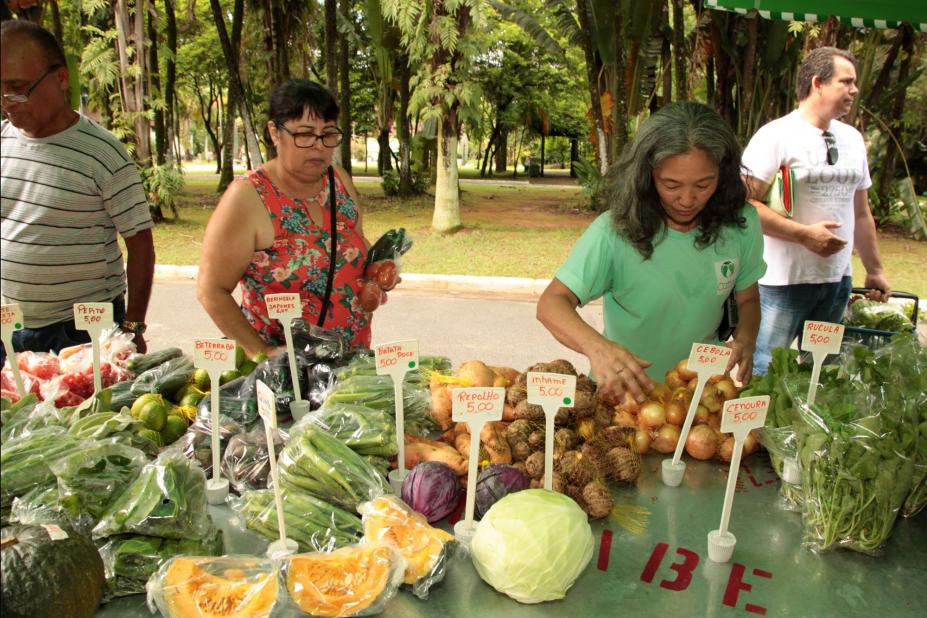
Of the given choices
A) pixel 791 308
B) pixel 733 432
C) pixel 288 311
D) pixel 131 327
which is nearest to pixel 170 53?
pixel 131 327

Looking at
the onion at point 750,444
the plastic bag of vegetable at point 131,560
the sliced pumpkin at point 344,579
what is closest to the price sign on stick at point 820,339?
the onion at point 750,444

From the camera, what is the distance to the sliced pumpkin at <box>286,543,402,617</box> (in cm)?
139

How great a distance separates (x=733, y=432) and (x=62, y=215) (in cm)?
259

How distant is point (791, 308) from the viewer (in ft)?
13.1

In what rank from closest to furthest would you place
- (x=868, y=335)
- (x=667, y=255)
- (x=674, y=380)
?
1. (x=674, y=380)
2. (x=667, y=255)
3. (x=868, y=335)

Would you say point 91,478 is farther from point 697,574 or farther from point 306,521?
→ point 697,574

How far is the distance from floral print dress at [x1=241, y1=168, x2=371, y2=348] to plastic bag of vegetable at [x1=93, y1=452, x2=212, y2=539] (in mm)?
1297

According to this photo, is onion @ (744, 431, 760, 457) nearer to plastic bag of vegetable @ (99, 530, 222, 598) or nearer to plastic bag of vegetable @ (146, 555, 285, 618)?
plastic bag of vegetable @ (146, 555, 285, 618)

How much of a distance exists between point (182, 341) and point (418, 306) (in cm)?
263

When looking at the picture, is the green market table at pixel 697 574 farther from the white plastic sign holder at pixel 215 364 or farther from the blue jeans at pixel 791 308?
the blue jeans at pixel 791 308

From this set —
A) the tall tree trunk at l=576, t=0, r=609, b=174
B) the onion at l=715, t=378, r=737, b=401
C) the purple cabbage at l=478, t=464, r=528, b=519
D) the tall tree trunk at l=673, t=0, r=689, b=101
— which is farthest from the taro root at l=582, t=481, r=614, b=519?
the tall tree trunk at l=576, t=0, r=609, b=174

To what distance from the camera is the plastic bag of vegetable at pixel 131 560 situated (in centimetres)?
146

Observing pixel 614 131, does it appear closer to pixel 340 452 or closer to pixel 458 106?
pixel 458 106

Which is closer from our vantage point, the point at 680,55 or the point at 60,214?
the point at 60,214
